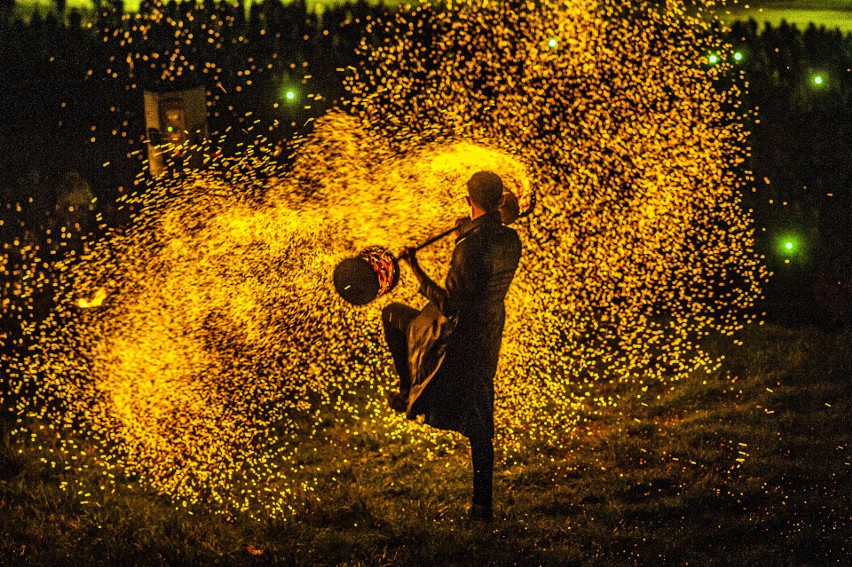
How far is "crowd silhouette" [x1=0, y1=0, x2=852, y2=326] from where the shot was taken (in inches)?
437

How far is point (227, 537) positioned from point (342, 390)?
8.24 ft

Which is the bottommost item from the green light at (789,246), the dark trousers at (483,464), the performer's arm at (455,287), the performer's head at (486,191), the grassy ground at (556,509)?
the grassy ground at (556,509)

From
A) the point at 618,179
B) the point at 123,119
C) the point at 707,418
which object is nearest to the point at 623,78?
the point at 618,179

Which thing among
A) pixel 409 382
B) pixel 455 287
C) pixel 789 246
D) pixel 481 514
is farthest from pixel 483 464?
pixel 789 246

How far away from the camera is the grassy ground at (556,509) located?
5.35 metres

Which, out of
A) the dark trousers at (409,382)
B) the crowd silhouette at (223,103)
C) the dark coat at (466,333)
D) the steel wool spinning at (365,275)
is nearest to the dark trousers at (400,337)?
the dark trousers at (409,382)

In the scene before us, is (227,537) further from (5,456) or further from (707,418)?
(707,418)

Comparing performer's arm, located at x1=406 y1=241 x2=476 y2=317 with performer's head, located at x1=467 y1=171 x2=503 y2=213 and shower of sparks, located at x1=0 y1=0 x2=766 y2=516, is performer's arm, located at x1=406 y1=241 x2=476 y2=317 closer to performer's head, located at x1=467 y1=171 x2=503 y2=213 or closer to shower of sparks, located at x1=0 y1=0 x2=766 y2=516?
performer's head, located at x1=467 y1=171 x2=503 y2=213

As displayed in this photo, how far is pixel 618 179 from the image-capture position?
1091cm

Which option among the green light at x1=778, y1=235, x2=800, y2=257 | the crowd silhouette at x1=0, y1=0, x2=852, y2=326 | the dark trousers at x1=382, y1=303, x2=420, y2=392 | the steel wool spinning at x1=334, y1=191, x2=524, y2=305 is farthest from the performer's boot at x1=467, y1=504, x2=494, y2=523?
the green light at x1=778, y1=235, x2=800, y2=257

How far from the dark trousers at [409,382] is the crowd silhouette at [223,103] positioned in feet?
18.6

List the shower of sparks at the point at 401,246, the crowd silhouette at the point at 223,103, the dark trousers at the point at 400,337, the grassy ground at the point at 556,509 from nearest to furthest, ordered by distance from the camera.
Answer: the grassy ground at the point at 556,509
the dark trousers at the point at 400,337
the shower of sparks at the point at 401,246
the crowd silhouette at the point at 223,103

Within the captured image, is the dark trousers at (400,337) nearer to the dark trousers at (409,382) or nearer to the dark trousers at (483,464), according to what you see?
the dark trousers at (409,382)

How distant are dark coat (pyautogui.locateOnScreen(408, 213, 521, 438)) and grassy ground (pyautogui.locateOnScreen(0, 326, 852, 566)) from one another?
2.34 feet
